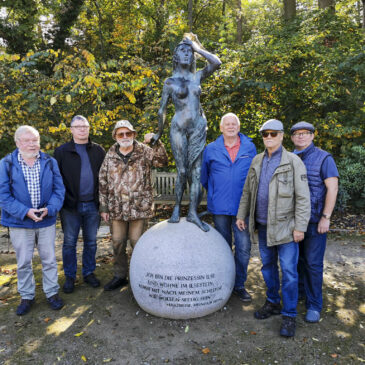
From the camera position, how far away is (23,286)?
4.24 meters

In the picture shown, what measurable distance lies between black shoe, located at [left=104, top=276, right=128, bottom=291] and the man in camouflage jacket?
0.63 meters

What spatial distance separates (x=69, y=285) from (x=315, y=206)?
359 cm

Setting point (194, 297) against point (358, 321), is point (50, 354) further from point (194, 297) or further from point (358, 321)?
point (358, 321)

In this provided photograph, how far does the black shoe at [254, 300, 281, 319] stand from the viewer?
405 cm

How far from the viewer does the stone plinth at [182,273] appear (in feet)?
12.7

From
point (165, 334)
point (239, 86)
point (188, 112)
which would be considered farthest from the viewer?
point (239, 86)

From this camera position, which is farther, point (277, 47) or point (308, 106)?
point (308, 106)

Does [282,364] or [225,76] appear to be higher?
[225,76]

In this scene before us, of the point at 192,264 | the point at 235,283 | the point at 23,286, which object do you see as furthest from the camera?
the point at 235,283

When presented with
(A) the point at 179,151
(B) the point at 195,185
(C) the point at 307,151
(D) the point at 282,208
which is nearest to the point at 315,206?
(D) the point at 282,208

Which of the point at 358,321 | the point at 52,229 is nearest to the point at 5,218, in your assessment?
the point at 52,229

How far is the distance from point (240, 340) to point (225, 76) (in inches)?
227

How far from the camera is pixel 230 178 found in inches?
172

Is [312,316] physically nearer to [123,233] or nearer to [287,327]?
[287,327]
